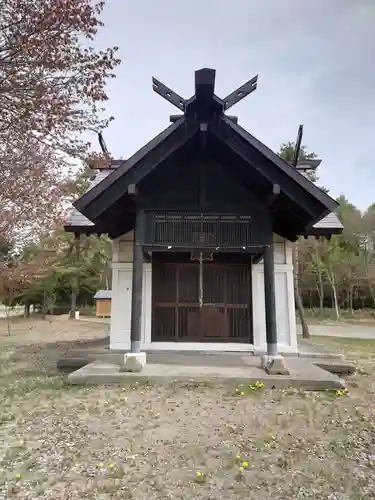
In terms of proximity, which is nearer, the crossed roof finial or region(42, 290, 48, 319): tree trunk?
the crossed roof finial

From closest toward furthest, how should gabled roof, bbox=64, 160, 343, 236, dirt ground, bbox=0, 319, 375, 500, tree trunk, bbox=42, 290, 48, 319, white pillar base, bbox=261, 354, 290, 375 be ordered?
dirt ground, bbox=0, 319, 375, 500 → white pillar base, bbox=261, 354, 290, 375 → gabled roof, bbox=64, 160, 343, 236 → tree trunk, bbox=42, 290, 48, 319

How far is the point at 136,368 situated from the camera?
19.8ft

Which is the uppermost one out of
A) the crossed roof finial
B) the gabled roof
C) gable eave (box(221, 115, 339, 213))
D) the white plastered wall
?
the crossed roof finial

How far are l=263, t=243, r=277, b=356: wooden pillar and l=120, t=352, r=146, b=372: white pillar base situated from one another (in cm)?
218

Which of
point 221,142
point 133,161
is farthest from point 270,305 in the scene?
point 133,161

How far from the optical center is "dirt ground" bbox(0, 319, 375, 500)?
2957 millimetres

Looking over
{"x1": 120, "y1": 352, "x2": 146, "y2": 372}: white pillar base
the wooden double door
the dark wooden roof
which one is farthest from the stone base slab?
the dark wooden roof

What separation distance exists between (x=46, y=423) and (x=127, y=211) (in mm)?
4329

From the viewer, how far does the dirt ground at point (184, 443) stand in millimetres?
2957

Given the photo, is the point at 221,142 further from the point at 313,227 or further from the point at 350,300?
the point at 350,300

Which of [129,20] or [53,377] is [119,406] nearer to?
[53,377]

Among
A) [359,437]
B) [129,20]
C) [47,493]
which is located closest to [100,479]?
[47,493]

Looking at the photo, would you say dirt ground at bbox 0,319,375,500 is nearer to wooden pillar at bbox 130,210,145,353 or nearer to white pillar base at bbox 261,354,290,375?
white pillar base at bbox 261,354,290,375

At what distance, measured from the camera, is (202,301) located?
324 inches
